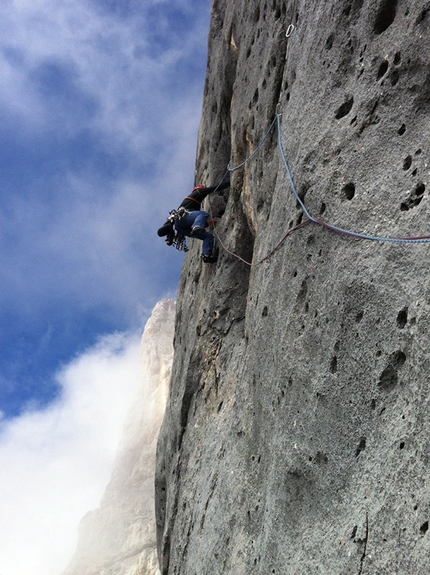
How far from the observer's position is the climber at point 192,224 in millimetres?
8461

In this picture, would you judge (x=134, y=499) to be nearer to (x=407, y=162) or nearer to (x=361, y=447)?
(x=361, y=447)

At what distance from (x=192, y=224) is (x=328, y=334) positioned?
5273 mm

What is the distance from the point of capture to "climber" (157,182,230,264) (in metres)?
8.46

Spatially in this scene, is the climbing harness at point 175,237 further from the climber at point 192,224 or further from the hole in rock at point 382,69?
the hole in rock at point 382,69

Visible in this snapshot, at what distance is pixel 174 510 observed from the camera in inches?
297

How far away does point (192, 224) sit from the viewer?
9.25 meters

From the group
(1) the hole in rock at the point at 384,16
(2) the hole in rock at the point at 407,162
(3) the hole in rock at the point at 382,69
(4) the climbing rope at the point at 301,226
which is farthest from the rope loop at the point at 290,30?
(2) the hole in rock at the point at 407,162

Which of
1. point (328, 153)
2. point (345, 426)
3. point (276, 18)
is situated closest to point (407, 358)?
point (345, 426)

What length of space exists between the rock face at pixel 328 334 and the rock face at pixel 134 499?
926 inches

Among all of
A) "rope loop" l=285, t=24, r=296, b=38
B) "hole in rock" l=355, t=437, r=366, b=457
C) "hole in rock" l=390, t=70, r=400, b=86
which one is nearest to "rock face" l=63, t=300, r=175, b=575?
"hole in rock" l=355, t=437, r=366, b=457

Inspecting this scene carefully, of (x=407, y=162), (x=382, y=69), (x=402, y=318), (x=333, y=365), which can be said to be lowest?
(x=402, y=318)

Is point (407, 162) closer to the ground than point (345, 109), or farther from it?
closer to the ground

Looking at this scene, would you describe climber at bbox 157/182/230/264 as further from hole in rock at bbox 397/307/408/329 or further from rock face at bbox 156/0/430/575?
hole in rock at bbox 397/307/408/329

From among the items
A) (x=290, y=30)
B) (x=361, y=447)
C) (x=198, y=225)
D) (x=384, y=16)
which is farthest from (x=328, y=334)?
(x=198, y=225)
